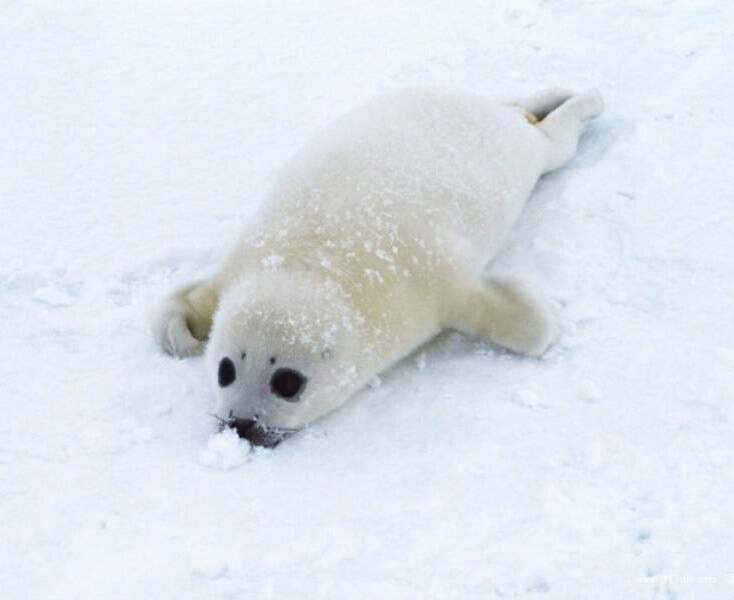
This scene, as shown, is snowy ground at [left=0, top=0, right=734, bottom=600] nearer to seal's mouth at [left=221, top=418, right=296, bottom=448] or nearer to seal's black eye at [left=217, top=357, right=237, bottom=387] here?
seal's mouth at [left=221, top=418, right=296, bottom=448]

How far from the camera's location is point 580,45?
5.07 m

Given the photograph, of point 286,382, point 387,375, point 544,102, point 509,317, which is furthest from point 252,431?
point 544,102

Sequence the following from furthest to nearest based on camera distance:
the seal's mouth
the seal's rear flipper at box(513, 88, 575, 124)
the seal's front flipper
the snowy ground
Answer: the seal's rear flipper at box(513, 88, 575, 124) < the seal's front flipper < the seal's mouth < the snowy ground

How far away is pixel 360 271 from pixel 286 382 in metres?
0.46

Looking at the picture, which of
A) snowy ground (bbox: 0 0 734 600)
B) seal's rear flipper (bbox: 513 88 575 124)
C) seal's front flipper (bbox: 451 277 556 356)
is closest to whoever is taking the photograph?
snowy ground (bbox: 0 0 734 600)

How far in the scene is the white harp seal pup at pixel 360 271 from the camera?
282 cm

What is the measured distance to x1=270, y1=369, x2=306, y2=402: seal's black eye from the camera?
278 cm

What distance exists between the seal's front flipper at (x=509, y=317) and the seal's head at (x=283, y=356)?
48 cm

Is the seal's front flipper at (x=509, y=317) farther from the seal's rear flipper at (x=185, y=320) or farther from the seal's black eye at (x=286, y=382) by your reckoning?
the seal's rear flipper at (x=185, y=320)

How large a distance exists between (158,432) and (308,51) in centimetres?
266

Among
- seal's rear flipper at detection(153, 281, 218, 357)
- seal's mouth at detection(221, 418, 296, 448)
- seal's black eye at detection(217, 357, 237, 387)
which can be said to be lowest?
seal's rear flipper at detection(153, 281, 218, 357)

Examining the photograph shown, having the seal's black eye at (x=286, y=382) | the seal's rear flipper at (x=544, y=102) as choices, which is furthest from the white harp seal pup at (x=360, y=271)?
the seal's rear flipper at (x=544, y=102)

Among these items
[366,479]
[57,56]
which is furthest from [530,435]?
[57,56]

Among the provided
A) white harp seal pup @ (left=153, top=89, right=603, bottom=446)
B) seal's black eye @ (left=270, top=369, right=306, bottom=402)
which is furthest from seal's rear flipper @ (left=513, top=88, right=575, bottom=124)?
seal's black eye @ (left=270, top=369, right=306, bottom=402)
